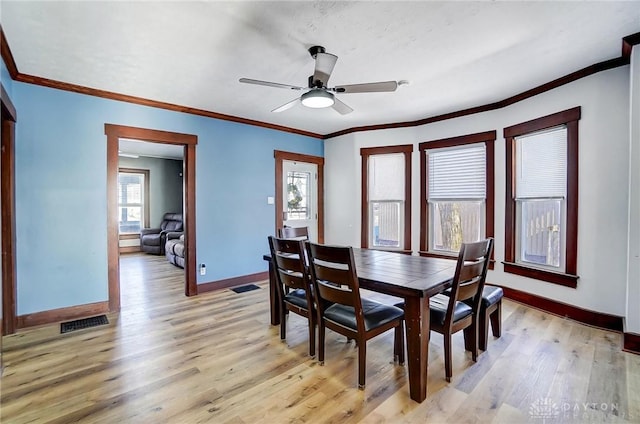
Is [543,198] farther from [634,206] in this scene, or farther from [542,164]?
[634,206]

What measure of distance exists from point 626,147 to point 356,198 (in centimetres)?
331

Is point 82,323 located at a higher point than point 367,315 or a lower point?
lower

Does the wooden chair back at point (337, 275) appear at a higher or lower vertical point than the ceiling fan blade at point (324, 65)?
lower

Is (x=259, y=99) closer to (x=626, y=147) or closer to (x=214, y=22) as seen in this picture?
(x=214, y=22)

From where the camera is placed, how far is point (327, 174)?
Result: 18.6ft

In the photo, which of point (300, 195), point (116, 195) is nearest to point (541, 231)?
point (300, 195)

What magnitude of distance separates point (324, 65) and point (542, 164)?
114 inches

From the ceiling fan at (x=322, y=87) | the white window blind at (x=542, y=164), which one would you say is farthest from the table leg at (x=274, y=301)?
the white window blind at (x=542, y=164)

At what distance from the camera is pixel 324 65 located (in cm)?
226

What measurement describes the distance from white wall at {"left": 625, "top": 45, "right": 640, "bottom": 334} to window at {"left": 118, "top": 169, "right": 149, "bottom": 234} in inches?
362

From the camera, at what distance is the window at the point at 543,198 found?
3.15m

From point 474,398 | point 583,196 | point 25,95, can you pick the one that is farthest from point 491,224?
point 25,95

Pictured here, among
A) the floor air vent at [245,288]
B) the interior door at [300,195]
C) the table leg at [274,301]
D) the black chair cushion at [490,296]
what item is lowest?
the floor air vent at [245,288]

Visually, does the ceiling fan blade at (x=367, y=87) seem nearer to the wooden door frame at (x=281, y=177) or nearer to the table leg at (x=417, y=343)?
the table leg at (x=417, y=343)
